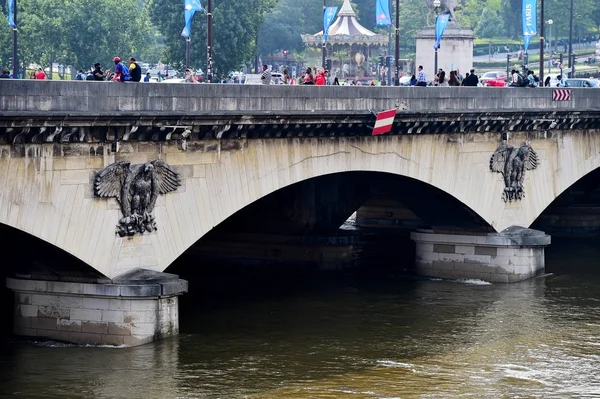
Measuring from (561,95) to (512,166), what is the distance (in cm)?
384

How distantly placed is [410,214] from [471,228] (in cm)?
1424

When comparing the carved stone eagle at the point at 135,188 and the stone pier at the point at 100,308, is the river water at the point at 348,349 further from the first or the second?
the carved stone eagle at the point at 135,188

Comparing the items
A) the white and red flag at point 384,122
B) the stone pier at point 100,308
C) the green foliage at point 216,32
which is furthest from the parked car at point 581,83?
the stone pier at point 100,308

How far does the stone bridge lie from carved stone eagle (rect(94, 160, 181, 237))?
8 centimetres

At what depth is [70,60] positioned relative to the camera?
91.9 metres

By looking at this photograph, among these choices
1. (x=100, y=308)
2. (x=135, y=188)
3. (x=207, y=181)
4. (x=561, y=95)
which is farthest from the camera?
(x=561, y=95)

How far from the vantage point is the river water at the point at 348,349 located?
34531 mm

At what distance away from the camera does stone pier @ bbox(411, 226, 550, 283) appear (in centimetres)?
5253

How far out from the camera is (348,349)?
3925 cm

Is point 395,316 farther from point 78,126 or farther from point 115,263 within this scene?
point 78,126

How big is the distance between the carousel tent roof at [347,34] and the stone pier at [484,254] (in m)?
64.2

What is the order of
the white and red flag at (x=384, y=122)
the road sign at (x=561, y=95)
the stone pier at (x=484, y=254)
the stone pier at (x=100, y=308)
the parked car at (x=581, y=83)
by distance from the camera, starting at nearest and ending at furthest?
the stone pier at (x=100, y=308) → the white and red flag at (x=384, y=122) → the stone pier at (x=484, y=254) → the road sign at (x=561, y=95) → the parked car at (x=581, y=83)

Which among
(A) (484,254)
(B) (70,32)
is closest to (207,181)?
(A) (484,254)

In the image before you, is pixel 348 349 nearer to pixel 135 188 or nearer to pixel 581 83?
pixel 135 188
